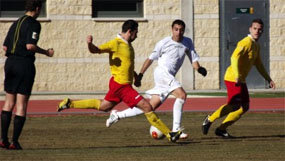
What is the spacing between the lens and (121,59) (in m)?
13.7

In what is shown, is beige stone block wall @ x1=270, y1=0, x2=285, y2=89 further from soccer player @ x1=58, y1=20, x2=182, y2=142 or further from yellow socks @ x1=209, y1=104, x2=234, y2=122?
soccer player @ x1=58, y1=20, x2=182, y2=142

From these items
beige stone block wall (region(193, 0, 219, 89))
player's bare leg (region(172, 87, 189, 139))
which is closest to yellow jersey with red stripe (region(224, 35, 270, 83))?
player's bare leg (region(172, 87, 189, 139))

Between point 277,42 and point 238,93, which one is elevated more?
point 277,42

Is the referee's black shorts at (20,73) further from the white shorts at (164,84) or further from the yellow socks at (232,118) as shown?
the yellow socks at (232,118)

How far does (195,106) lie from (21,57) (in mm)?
11197

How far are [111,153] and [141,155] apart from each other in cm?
51

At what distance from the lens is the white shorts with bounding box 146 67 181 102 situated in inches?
580

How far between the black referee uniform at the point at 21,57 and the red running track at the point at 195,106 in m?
8.44

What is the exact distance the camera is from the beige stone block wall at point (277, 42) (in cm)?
3191

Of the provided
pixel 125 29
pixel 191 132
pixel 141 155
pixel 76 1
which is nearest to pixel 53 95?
pixel 76 1

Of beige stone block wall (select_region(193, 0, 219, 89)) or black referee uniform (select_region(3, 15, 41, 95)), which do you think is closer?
black referee uniform (select_region(3, 15, 41, 95))

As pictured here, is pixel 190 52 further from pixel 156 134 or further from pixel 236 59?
pixel 156 134

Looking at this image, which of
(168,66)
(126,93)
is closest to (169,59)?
(168,66)

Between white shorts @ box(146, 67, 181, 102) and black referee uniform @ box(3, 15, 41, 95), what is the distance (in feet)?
9.96
